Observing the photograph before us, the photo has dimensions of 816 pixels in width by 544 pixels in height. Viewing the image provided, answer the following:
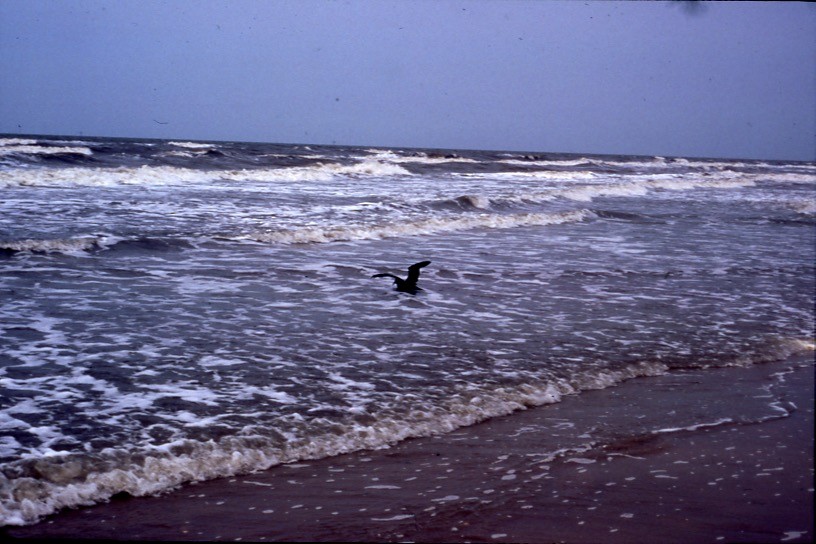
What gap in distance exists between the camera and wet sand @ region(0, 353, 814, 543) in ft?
9.40

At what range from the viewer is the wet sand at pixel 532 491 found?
2.87m

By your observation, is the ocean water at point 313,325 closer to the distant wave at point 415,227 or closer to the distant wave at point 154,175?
the distant wave at point 415,227

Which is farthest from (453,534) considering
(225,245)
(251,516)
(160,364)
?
(225,245)

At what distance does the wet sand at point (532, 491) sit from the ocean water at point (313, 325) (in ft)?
0.57

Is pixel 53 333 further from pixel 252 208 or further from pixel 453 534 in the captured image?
pixel 252 208

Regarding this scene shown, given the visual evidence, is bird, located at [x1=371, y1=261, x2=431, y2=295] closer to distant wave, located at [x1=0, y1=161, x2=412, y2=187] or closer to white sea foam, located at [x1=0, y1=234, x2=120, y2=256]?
white sea foam, located at [x1=0, y1=234, x2=120, y2=256]

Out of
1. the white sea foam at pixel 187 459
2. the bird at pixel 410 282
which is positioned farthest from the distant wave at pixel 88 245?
the white sea foam at pixel 187 459

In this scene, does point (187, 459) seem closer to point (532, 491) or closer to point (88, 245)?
point (532, 491)

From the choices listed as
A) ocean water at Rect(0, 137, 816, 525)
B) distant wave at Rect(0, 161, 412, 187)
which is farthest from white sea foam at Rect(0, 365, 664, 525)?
distant wave at Rect(0, 161, 412, 187)

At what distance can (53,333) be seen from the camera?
5488 mm

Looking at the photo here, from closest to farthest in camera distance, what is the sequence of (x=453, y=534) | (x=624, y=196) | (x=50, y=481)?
(x=453, y=534), (x=50, y=481), (x=624, y=196)

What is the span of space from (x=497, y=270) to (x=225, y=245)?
11.6 feet

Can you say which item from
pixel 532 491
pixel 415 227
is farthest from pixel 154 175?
pixel 532 491

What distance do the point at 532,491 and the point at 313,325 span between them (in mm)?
3111
